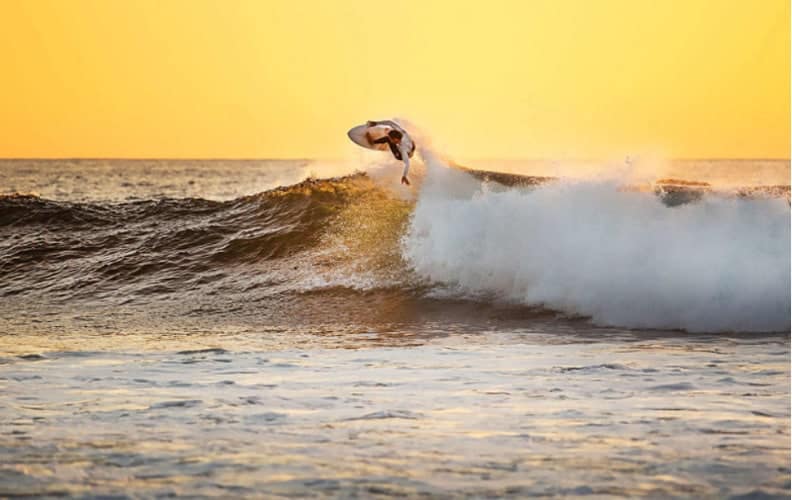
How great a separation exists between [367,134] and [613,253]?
166 inches

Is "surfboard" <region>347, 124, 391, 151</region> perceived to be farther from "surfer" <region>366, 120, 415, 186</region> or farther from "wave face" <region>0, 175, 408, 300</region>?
"wave face" <region>0, 175, 408, 300</region>

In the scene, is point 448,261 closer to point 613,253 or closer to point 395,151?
point 395,151

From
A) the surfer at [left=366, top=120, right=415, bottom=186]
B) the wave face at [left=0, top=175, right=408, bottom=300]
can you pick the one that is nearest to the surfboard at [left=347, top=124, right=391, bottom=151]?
the surfer at [left=366, top=120, right=415, bottom=186]

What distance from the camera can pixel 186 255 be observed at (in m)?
18.7

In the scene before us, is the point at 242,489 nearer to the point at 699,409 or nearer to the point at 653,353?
the point at 699,409

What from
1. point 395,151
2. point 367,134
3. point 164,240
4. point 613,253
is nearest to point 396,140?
point 395,151

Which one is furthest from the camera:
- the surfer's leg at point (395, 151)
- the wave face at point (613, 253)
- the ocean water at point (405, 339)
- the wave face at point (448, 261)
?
the surfer's leg at point (395, 151)

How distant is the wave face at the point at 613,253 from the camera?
1277 centimetres

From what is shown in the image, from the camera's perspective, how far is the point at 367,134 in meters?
16.0

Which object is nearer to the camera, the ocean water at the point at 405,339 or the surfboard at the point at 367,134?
the ocean water at the point at 405,339

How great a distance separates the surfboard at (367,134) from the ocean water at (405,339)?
1.47 meters

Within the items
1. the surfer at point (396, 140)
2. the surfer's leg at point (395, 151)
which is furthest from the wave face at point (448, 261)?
the surfer at point (396, 140)

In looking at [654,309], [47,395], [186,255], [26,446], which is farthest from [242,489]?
[186,255]

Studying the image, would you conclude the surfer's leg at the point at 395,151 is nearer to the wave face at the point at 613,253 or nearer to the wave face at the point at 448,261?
the wave face at the point at 448,261
